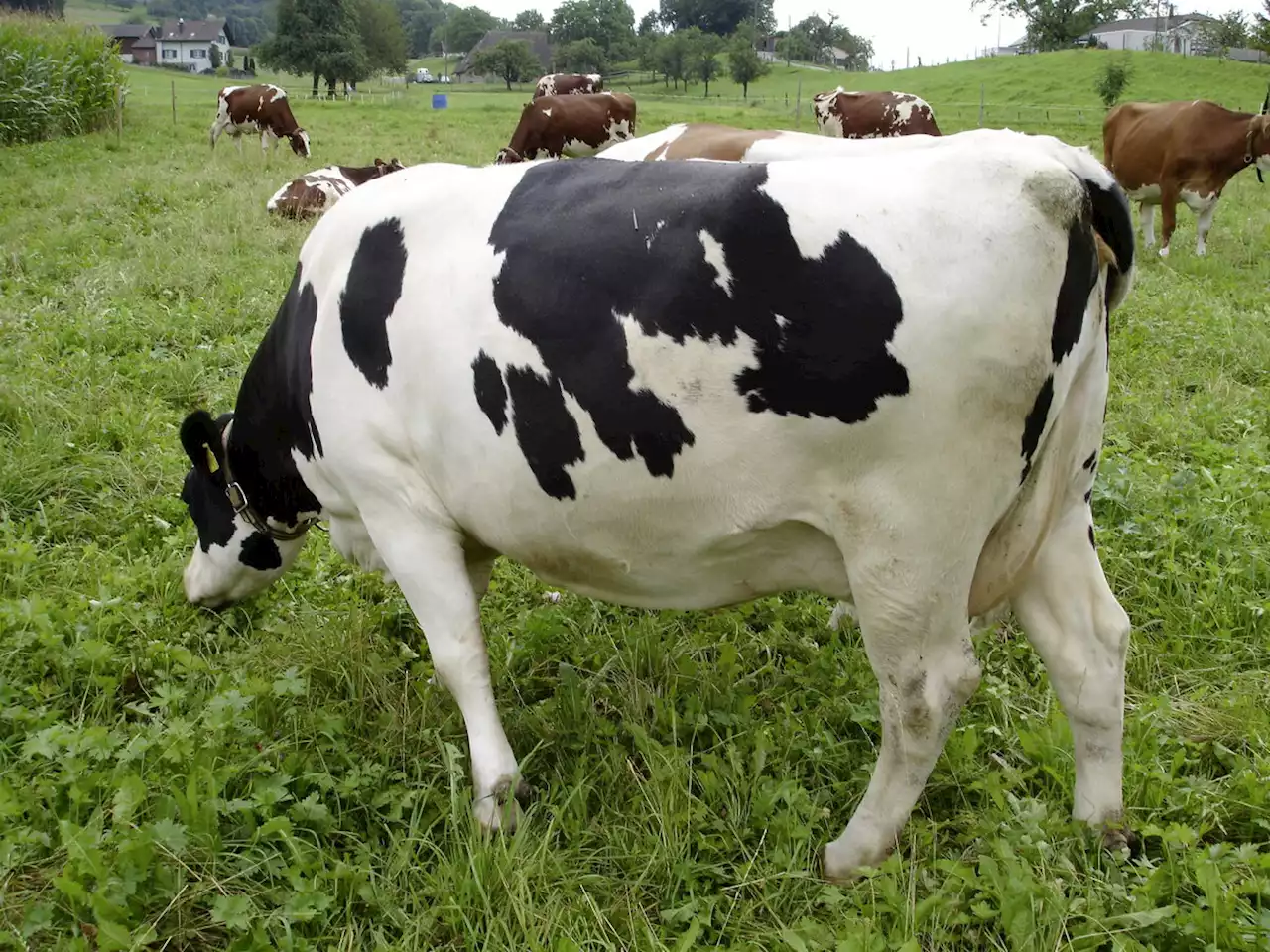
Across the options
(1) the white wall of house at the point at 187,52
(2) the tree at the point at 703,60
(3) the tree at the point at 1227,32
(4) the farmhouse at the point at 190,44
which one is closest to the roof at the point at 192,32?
(4) the farmhouse at the point at 190,44

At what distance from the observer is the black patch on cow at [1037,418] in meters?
2.00

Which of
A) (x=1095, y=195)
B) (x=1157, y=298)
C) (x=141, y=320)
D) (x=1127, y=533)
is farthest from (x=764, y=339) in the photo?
(x=1157, y=298)

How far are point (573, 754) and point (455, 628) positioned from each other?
56 centimetres

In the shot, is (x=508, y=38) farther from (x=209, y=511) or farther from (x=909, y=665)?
(x=909, y=665)

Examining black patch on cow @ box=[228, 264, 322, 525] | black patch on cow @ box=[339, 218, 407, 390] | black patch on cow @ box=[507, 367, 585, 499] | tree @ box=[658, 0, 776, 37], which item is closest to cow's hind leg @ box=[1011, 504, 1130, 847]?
black patch on cow @ box=[507, 367, 585, 499]

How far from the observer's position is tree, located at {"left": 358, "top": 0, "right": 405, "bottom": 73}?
62.3 m

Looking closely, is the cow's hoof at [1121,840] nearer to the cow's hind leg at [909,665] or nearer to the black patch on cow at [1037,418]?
the cow's hind leg at [909,665]

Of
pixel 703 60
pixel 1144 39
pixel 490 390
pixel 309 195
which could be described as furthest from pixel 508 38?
pixel 490 390

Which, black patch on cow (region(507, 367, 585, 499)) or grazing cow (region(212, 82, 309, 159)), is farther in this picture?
grazing cow (region(212, 82, 309, 159))

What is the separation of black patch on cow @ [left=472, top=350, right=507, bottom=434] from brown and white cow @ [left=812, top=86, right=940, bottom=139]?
49.5 feet

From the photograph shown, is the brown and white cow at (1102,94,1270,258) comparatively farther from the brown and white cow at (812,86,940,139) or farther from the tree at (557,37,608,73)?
the tree at (557,37,608,73)

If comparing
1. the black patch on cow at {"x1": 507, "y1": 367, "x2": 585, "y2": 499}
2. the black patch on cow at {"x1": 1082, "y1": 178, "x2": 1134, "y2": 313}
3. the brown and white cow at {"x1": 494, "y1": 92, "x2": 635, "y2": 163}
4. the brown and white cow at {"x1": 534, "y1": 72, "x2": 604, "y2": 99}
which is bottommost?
the black patch on cow at {"x1": 507, "y1": 367, "x2": 585, "y2": 499}

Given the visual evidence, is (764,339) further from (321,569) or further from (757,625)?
(321,569)

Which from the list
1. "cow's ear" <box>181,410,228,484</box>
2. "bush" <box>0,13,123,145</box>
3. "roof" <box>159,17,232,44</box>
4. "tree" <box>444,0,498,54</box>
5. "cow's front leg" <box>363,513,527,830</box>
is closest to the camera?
"cow's front leg" <box>363,513,527,830</box>
